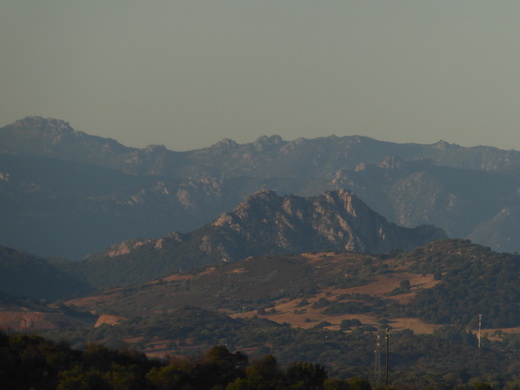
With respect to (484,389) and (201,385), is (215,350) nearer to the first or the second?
(201,385)

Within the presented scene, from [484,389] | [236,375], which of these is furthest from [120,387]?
[484,389]

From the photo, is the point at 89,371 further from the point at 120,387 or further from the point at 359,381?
the point at 359,381

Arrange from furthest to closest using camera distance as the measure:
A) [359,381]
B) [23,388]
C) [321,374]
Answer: [321,374], [359,381], [23,388]

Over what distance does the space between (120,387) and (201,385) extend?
40.9ft

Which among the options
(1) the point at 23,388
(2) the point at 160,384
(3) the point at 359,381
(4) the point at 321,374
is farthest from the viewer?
(4) the point at 321,374

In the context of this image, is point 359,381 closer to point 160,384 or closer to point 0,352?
point 160,384

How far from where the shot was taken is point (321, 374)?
520 feet

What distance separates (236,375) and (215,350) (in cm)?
955

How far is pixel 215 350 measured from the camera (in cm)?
15675

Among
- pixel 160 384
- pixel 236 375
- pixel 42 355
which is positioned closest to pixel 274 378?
pixel 236 375

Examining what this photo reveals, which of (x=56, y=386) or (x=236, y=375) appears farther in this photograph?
(x=236, y=375)

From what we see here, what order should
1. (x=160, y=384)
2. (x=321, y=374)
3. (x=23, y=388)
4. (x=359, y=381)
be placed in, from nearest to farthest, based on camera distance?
(x=23, y=388), (x=160, y=384), (x=359, y=381), (x=321, y=374)

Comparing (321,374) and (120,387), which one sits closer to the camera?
(120,387)

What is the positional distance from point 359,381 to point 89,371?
30.5 m
